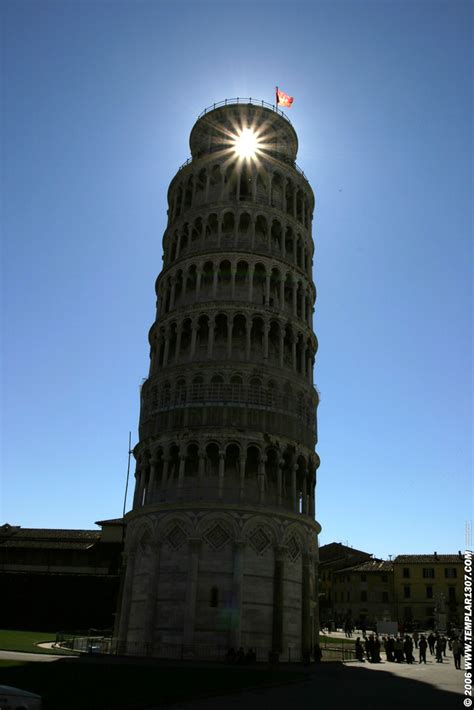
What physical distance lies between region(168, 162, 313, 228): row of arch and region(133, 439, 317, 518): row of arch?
20094 mm

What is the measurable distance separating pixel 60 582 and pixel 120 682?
47563mm

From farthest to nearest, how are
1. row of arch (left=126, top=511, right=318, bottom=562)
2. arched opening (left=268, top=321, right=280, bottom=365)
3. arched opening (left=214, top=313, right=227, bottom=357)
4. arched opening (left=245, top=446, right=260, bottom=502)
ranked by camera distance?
arched opening (left=268, top=321, right=280, bottom=365)
arched opening (left=214, top=313, right=227, bottom=357)
arched opening (left=245, top=446, right=260, bottom=502)
row of arch (left=126, top=511, right=318, bottom=562)

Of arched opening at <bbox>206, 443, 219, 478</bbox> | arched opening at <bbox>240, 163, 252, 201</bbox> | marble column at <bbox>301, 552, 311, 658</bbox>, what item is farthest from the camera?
arched opening at <bbox>240, 163, 252, 201</bbox>

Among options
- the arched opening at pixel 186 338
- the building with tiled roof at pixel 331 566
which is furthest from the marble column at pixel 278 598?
the building with tiled roof at pixel 331 566

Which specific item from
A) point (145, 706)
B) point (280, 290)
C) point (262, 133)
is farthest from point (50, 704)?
point (262, 133)

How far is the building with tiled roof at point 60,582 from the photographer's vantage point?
6259 centimetres

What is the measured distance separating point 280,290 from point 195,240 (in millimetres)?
8386

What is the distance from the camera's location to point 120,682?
67.6 ft

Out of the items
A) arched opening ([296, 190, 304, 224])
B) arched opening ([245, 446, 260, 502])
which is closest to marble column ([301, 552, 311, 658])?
arched opening ([245, 446, 260, 502])

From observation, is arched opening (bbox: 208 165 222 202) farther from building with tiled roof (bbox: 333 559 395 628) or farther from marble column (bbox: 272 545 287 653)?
building with tiled roof (bbox: 333 559 395 628)

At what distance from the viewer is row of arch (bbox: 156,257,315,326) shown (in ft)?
152

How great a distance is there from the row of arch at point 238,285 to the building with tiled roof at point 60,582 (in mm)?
32477

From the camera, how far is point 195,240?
50000mm

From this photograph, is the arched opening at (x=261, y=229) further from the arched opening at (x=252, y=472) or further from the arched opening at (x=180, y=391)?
the arched opening at (x=252, y=472)
